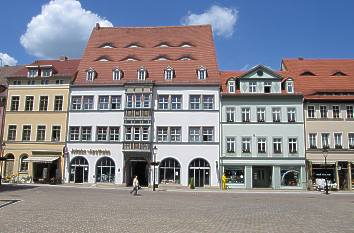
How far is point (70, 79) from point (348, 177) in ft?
115

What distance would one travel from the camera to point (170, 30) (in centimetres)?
5853

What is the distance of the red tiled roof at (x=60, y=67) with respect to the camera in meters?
52.3

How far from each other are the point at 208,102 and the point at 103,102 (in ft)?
42.3

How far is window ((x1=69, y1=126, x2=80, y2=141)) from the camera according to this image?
4991 cm

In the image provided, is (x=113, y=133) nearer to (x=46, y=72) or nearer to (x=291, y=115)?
(x=46, y=72)

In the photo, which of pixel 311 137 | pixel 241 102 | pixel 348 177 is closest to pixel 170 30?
pixel 241 102

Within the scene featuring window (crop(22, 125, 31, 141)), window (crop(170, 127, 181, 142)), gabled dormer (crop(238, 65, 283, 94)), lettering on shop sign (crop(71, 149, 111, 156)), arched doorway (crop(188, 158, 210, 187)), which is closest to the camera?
arched doorway (crop(188, 158, 210, 187))

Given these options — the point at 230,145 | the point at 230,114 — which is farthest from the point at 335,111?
the point at 230,145

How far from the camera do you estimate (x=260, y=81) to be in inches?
1919

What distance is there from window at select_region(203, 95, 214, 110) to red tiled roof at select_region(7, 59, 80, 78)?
55.9 ft

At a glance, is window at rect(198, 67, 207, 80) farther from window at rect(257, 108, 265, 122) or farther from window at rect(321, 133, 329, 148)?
window at rect(321, 133, 329, 148)

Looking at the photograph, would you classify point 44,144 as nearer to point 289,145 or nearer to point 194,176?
point 194,176

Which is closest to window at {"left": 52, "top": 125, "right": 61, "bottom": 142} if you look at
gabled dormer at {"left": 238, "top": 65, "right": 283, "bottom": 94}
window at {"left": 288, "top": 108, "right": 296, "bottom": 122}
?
gabled dormer at {"left": 238, "top": 65, "right": 283, "bottom": 94}

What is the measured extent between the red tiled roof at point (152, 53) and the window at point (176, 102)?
6.00ft
